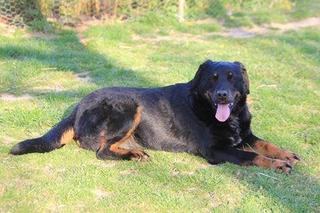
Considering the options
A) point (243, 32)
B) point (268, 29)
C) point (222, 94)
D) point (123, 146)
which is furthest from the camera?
point (268, 29)

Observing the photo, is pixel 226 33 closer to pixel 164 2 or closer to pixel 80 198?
pixel 164 2

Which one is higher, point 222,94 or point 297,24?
point 222,94

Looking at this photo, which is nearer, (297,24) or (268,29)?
(268,29)

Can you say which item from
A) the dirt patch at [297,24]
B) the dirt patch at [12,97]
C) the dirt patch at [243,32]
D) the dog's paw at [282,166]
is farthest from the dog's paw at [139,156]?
the dirt patch at [297,24]

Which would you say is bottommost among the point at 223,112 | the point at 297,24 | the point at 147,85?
the point at 297,24

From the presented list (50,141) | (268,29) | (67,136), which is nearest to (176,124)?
(67,136)

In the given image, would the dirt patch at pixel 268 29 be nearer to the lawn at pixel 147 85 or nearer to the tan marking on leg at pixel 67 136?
the lawn at pixel 147 85

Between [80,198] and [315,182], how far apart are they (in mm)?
1959

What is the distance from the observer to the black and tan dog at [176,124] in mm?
5148

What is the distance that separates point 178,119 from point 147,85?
8.49ft

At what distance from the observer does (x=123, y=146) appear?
17.7 ft

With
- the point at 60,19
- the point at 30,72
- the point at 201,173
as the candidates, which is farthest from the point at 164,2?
the point at 201,173

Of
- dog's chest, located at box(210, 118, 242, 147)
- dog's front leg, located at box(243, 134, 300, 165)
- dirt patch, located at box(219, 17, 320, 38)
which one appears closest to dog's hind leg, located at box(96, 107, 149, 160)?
dog's chest, located at box(210, 118, 242, 147)

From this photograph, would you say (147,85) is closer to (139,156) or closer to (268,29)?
(139,156)
